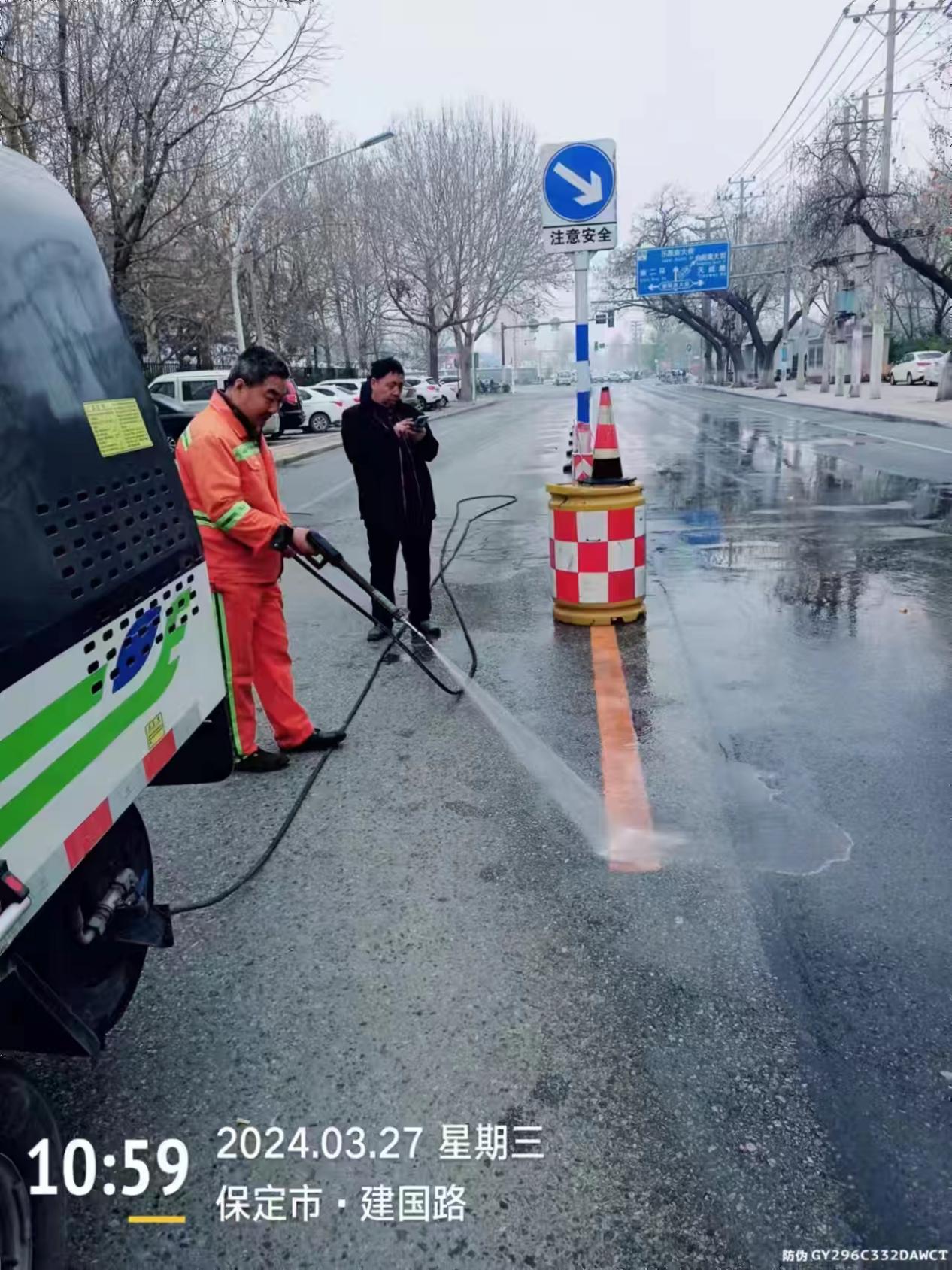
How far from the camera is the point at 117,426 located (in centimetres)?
194

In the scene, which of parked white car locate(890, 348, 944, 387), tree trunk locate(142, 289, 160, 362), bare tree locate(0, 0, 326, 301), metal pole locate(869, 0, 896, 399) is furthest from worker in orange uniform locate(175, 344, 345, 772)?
parked white car locate(890, 348, 944, 387)

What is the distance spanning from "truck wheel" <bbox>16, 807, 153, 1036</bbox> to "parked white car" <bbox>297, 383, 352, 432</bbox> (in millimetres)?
30351

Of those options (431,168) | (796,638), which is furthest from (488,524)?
(431,168)

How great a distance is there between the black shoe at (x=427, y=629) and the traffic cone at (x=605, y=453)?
137 cm

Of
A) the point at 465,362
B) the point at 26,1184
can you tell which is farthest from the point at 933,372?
the point at 26,1184

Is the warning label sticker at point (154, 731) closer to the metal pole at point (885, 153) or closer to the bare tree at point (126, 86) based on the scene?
the bare tree at point (126, 86)

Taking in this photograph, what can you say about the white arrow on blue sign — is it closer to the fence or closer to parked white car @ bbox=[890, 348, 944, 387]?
the fence

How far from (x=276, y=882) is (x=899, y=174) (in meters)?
38.3

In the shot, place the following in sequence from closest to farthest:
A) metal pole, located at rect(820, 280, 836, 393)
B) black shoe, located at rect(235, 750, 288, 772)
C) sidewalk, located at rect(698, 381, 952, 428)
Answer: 1. black shoe, located at rect(235, 750, 288, 772)
2. sidewalk, located at rect(698, 381, 952, 428)
3. metal pole, located at rect(820, 280, 836, 393)

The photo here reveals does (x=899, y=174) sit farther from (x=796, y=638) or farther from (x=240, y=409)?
(x=240, y=409)

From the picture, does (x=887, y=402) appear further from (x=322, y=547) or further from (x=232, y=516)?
(x=232, y=516)

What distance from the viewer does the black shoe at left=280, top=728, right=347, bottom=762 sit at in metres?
Result: 4.44

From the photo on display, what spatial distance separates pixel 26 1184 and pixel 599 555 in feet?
15.9

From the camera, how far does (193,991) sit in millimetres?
2699
